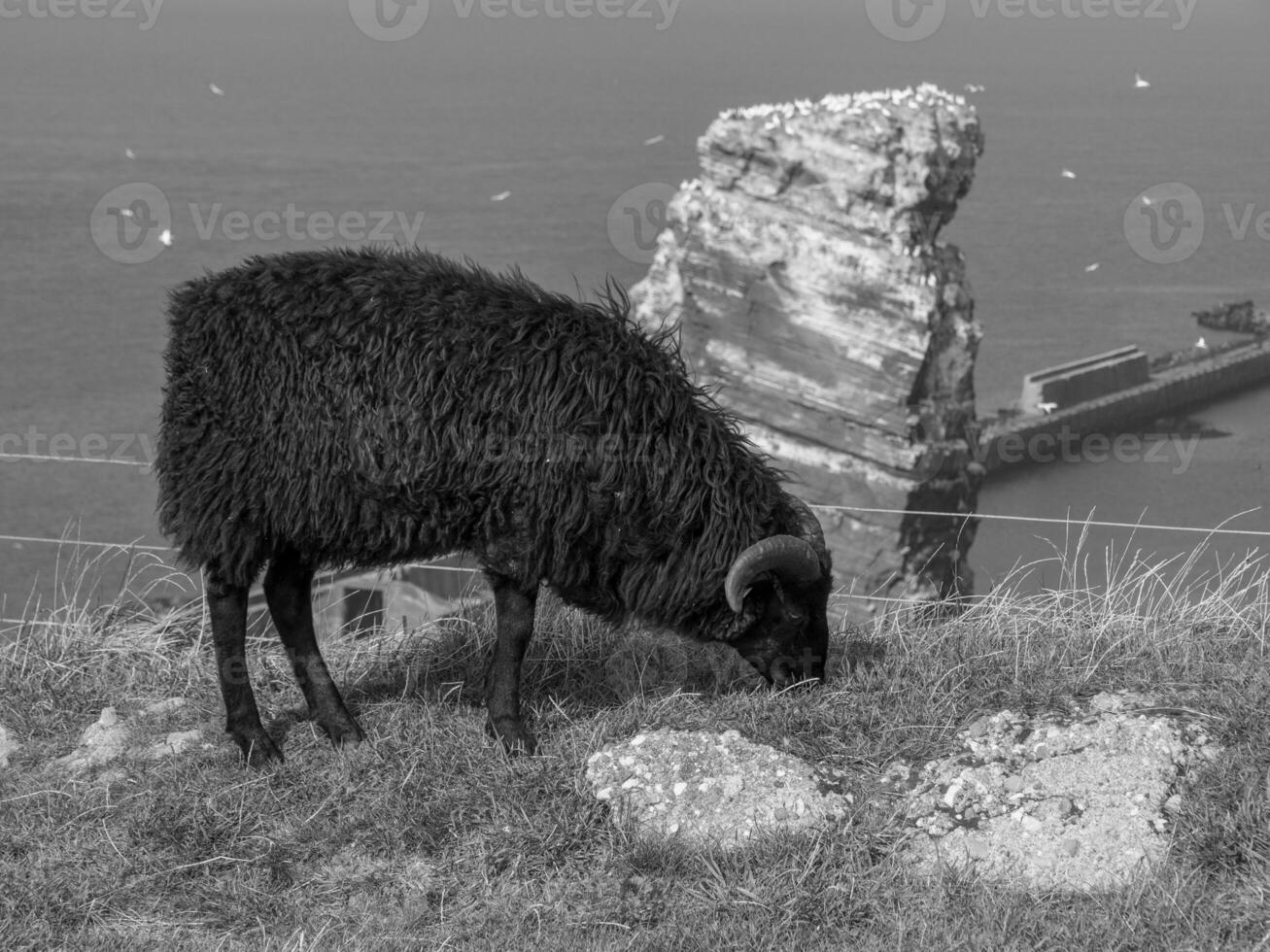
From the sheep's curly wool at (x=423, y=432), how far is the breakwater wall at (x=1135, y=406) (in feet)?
187

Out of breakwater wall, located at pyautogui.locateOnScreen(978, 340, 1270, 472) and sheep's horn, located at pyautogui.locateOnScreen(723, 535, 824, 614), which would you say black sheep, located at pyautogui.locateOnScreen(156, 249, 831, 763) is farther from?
breakwater wall, located at pyautogui.locateOnScreen(978, 340, 1270, 472)

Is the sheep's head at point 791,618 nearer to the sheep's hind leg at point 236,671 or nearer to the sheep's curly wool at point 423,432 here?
the sheep's curly wool at point 423,432

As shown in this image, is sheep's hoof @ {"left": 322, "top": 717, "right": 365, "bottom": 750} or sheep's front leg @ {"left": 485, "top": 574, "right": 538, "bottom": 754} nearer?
sheep's front leg @ {"left": 485, "top": 574, "right": 538, "bottom": 754}

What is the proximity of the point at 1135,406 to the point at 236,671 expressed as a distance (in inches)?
3017

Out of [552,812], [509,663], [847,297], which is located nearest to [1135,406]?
[847,297]

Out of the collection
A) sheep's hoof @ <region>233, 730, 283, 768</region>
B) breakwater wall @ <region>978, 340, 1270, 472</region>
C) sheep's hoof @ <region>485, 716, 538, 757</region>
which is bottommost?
breakwater wall @ <region>978, 340, 1270, 472</region>

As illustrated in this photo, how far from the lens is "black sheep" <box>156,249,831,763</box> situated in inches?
213

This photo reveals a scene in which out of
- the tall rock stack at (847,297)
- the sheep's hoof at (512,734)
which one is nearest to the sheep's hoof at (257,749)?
the sheep's hoof at (512,734)

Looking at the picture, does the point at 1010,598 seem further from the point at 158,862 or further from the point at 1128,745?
the point at 158,862

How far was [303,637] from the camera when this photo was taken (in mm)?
6055

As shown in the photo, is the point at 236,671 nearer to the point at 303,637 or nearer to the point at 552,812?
the point at 303,637

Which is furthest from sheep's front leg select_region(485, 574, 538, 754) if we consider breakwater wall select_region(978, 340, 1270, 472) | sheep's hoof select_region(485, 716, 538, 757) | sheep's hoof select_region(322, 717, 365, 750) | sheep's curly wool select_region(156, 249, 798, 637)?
breakwater wall select_region(978, 340, 1270, 472)

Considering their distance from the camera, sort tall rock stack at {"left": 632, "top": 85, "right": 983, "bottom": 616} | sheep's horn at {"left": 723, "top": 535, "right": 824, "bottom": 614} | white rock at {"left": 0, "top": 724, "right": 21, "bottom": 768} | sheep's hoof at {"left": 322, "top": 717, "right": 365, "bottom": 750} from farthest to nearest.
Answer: tall rock stack at {"left": 632, "top": 85, "right": 983, "bottom": 616} < white rock at {"left": 0, "top": 724, "right": 21, "bottom": 768} < sheep's hoof at {"left": 322, "top": 717, "right": 365, "bottom": 750} < sheep's horn at {"left": 723, "top": 535, "right": 824, "bottom": 614}

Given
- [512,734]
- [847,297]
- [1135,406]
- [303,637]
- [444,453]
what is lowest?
[1135,406]
